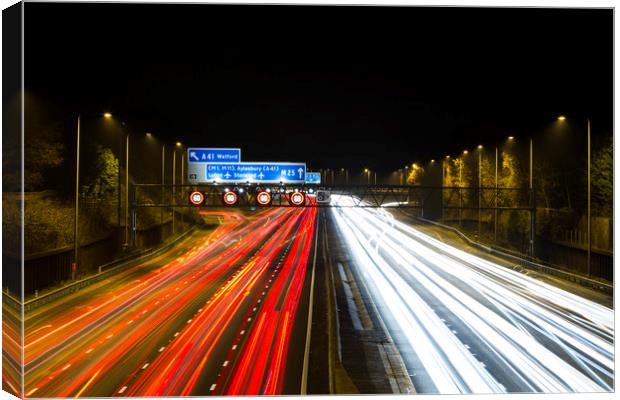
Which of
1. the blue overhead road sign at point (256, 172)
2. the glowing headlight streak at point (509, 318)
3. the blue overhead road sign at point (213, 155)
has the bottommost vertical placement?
the glowing headlight streak at point (509, 318)

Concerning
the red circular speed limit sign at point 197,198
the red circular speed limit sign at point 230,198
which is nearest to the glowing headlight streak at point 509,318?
the red circular speed limit sign at point 230,198

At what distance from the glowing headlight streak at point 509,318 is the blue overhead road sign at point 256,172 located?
9.64 metres

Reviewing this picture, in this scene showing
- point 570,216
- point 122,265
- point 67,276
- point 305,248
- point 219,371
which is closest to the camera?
point 219,371

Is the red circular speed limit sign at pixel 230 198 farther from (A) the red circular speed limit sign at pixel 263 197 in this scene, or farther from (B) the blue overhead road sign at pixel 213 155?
(B) the blue overhead road sign at pixel 213 155

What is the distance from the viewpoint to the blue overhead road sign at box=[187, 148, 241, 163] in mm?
41906

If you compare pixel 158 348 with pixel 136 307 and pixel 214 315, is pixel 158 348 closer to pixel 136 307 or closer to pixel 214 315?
pixel 214 315

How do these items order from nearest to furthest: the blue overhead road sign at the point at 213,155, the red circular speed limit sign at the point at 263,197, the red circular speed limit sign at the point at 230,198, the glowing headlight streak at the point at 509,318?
the glowing headlight streak at the point at 509,318 → the red circular speed limit sign at the point at 230,198 → the red circular speed limit sign at the point at 263,197 → the blue overhead road sign at the point at 213,155

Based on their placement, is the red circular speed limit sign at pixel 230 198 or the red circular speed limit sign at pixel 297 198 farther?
the red circular speed limit sign at pixel 297 198

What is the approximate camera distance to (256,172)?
4297 cm

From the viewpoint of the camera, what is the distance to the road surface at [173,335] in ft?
55.1

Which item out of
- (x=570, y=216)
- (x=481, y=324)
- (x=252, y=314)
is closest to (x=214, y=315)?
(x=252, y=314)

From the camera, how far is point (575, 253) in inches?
A: 1929

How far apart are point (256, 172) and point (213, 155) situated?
3.48 meters

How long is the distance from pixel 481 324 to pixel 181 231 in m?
59.6
